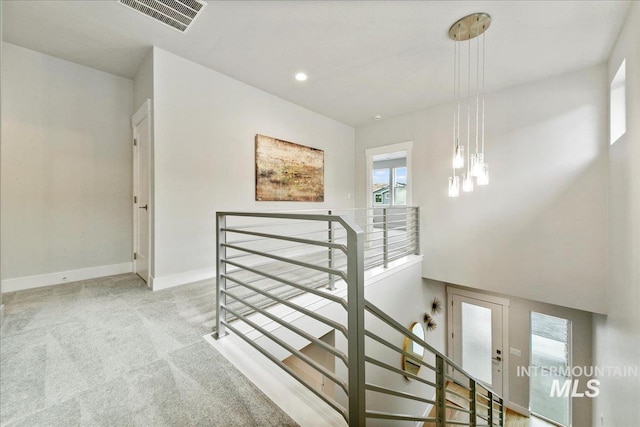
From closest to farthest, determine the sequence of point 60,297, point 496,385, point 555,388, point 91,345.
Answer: point 91,345, point 60,297, point 555,388, point 496,385

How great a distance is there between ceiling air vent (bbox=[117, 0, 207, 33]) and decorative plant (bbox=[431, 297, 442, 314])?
5428 millimetres

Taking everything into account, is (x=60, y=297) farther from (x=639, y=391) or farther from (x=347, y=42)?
(x=639, y=391)

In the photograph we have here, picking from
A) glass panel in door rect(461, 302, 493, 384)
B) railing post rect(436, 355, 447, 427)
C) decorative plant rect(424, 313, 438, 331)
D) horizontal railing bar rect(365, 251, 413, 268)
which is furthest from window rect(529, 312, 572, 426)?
railing post rect(436, 355, 447, 427)

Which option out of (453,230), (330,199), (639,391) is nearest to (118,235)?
(330,199)

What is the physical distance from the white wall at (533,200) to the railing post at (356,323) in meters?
3.62

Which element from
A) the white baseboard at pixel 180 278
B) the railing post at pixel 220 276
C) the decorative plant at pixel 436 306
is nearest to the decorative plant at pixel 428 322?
the decorative plant at pixel 436 306

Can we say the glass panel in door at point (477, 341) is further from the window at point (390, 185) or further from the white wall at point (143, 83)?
the white wall at point (143, 83)

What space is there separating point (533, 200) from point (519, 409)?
356 centimetres

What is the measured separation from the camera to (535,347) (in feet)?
13.7

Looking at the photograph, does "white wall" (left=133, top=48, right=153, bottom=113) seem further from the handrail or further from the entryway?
the entryway

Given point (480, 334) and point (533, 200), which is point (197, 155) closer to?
point (533, 200)

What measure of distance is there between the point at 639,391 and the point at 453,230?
2553 mm

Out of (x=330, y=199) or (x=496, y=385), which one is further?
(x=330, y=199)

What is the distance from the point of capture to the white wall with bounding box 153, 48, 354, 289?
2754mm
